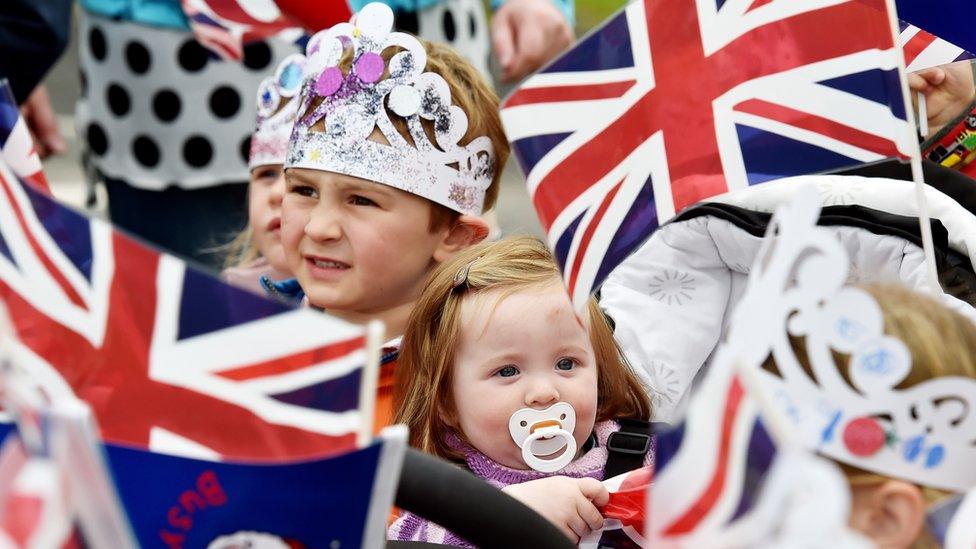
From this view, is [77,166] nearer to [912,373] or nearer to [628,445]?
[628,445]

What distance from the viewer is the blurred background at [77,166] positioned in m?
6.47

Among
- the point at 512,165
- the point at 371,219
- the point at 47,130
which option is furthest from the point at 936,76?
the point at 512,165

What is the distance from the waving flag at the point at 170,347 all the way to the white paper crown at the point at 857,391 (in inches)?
15.3

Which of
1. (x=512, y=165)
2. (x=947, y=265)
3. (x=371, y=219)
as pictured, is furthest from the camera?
(x=512, y=165)

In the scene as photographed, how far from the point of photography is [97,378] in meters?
1.46

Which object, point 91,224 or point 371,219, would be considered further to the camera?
point 371,219

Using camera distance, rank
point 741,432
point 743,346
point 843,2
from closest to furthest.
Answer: point 741,432 → point 743,346 → point 843,2

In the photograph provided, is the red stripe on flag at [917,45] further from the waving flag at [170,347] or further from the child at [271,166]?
the waving flag at [170,347]

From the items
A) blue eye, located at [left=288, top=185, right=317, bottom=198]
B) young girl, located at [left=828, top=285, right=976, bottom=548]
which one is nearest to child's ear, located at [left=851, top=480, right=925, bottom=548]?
young girl, located at [left=828, top=285, right=976, bottom=548]

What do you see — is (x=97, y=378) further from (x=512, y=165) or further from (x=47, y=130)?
(x=512, y=165)

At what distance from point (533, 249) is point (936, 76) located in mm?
733

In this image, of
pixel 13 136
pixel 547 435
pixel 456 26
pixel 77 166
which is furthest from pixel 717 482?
pixel 77 166

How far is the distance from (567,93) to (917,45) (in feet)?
2.47

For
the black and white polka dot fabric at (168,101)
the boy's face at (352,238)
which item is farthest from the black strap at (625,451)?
the black and white polka dot fabric at (168,101)
